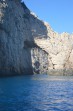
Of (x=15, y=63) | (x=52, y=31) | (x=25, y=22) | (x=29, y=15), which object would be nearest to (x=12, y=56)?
(x=15, y=63)

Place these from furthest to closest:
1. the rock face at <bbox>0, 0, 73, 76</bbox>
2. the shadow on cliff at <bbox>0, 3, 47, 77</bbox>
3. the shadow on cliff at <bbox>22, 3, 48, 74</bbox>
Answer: the shadow on cliff at <bbox>22, 3, 48, 74</bbox>
the rock face at <bbox>0, 0, 73, 76</bbox>
the shadow on cliff at <bbox>0, 3, 47, 77</bbox>

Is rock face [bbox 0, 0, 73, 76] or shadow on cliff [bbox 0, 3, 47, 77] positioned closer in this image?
shadow on cliff [bbox 0, 3, 47, 77]

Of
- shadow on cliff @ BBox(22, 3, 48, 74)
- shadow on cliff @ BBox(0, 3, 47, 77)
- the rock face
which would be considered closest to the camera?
shadow on cliff @ BBox(0, 3, 47, 77)

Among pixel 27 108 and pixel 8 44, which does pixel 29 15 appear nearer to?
pixel 8 44

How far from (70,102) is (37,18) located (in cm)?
12894

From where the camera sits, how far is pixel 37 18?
534 feet

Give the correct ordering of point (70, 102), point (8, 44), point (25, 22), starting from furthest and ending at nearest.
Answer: point (25, 22)
point (8, 44)
point (70, 102)

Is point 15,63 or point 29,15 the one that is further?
point 29,15

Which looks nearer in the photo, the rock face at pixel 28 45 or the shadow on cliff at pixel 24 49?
the shadow on cliff at pixel 24 49

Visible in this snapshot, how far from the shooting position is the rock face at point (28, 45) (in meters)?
108

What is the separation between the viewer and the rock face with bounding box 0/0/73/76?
108400 mm

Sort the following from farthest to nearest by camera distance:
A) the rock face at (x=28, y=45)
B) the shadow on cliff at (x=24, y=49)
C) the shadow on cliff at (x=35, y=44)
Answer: the shadow on cliff at (x=35, y=44)
the rock face at (x=28, y=45)
the shadow on cliff at (x=24, y=49)

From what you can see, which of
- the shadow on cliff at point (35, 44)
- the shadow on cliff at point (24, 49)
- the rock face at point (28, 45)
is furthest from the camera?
the shadow on cliff at point (35, 44)

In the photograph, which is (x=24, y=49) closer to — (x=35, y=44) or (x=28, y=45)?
(x=28, y=45)
